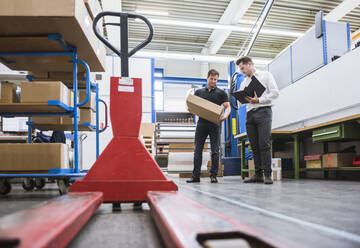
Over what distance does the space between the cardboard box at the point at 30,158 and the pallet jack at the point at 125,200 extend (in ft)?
3.76

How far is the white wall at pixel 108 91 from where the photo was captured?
28.5ft

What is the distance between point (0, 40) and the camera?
2938mm

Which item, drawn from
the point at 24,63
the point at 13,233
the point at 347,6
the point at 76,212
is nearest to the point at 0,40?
the point at 24,63

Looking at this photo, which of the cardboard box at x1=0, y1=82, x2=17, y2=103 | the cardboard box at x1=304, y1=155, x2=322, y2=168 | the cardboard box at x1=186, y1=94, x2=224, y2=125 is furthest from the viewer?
the cardboard box at x1=304, y1=155, x2=322, y2=168

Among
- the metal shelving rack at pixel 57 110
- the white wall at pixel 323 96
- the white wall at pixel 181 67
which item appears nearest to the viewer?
the metal shelving rack at pixel 57 110

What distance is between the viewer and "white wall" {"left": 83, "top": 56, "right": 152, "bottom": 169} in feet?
28.5

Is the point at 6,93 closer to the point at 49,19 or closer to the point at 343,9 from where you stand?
the point at 49,19

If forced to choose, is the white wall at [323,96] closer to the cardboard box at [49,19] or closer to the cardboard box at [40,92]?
the cardboard box at [49,19]

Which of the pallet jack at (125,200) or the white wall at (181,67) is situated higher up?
the white wall at (181,67)

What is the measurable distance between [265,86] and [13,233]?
3635mm

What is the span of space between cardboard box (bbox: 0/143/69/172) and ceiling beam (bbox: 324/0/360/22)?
9.31m

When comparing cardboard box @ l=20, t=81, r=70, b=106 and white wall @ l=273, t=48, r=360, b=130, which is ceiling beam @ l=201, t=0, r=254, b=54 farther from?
cardboard box @ l=20, t=81, r=70, b=106

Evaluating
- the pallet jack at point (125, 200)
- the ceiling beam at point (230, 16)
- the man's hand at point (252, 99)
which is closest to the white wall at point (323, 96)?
the man's hand at point (252, 99)

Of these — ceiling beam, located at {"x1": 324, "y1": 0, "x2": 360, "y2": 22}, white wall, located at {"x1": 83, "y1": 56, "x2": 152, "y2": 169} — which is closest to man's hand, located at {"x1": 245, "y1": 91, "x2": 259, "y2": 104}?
white wall, located at {"x1": 83, "y1": 56, "x2": 152, "y2": 169}
